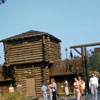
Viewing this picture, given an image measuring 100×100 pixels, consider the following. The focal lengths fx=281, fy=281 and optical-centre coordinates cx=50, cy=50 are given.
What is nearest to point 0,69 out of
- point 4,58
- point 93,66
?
point 4,58

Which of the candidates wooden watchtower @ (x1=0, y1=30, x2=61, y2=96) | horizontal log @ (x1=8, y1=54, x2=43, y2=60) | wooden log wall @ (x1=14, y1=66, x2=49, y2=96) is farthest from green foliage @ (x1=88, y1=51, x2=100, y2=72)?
horizontal log @ (x1=8, y1=54, x2=43, y2=60)

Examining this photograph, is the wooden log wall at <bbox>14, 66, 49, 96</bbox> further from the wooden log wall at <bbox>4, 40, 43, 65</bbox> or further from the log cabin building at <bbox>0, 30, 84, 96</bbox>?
the wooden log wall at <bbox>4, 40, 43, 65</bbox>

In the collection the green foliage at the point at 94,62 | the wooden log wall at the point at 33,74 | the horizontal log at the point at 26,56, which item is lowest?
the wooden log wall at the point at 33,74

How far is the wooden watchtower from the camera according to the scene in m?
30.7

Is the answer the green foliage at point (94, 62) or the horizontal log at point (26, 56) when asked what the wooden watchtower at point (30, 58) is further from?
the green foliage at point (94, 62)

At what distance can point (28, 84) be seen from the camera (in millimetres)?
31219

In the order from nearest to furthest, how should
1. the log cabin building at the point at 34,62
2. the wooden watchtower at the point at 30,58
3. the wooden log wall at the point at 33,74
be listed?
the log cabin building at the point at 34,62 → the wooden watchtower at the point at 30,58 → the wooden log wall at the point at 33,74

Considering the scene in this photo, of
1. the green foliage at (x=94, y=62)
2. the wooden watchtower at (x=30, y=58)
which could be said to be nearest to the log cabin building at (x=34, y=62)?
the wooden watchtower at (x=30, y=58)

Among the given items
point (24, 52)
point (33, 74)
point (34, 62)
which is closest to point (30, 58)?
point (34, 62)

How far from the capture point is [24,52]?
31.5m

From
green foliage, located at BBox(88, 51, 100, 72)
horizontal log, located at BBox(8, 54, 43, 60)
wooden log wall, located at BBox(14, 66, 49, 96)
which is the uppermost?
green foliage, located at BBox(88, 51, 100, 72)

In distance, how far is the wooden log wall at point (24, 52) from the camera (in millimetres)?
30953

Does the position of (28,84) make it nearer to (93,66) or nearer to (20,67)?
(20,67)

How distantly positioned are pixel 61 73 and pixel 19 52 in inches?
217
